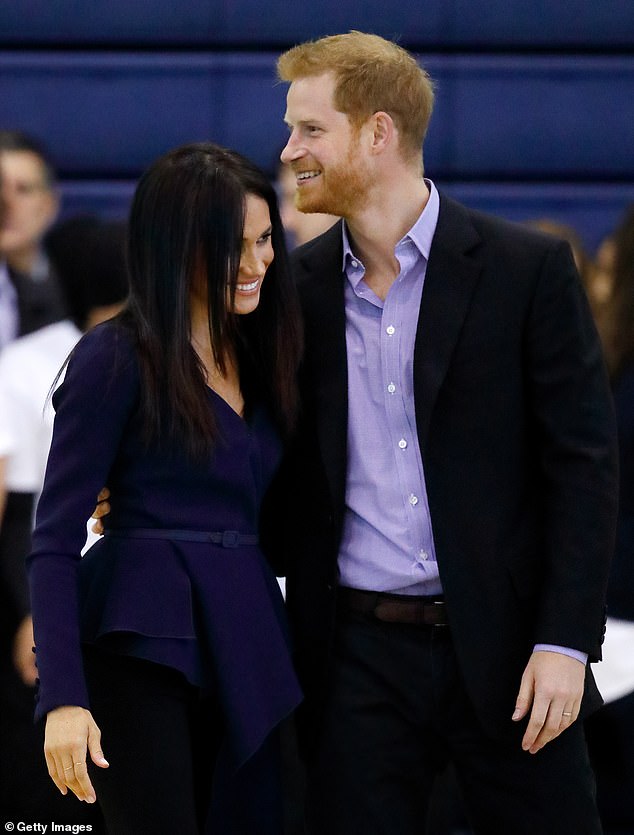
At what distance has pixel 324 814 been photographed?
216cm

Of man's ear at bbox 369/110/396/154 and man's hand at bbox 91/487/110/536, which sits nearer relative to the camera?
man's hand at bbox 91/487/110/536

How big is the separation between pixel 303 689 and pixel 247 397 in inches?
18.2

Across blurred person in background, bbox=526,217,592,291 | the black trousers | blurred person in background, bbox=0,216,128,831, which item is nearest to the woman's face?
the black trousers

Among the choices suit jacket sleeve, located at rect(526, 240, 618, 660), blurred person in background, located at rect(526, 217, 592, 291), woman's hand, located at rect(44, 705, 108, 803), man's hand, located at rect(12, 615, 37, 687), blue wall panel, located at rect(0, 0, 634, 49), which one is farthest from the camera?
blue wall panel, located at rect(0, 0, 634, 49)

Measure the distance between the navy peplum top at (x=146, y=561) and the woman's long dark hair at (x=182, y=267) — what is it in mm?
31

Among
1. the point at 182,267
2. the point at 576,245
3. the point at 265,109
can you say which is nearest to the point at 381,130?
the point at 182,267

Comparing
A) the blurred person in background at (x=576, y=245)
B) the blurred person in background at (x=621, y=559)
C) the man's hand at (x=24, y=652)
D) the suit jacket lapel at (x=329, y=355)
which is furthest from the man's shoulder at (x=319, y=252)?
the blurred person in background at (x=576, y=245)

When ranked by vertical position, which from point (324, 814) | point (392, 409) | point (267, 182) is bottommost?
point (324, 814)

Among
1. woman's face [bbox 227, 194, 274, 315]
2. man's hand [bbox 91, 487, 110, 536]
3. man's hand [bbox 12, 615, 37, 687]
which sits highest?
woman's face [bbox 227, 194, 274, 315]

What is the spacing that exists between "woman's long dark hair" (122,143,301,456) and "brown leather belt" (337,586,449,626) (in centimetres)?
38

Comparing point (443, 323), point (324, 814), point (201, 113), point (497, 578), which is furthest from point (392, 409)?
point (201, 113)

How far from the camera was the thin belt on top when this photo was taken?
6.40ft

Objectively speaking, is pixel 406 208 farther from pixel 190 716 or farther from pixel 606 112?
pixel 606 112

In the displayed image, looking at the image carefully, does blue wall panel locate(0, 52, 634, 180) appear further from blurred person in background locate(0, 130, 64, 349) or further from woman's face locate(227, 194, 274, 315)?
woman's face locate(227, 194, 274, 315)
